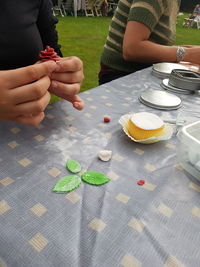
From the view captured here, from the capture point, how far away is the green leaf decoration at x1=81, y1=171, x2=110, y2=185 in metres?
0.48

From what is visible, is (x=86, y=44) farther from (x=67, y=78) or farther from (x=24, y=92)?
(x=24, y=92)

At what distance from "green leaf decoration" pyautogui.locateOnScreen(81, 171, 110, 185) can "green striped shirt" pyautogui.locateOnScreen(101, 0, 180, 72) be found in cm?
84

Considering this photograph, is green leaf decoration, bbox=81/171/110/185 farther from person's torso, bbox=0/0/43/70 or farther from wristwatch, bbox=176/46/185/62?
wristwatch, bbox=176/46/185/62

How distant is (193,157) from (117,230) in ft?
0.78

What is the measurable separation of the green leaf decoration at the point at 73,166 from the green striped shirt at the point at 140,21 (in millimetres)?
821

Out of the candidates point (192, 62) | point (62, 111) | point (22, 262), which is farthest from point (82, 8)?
point (22, 262)

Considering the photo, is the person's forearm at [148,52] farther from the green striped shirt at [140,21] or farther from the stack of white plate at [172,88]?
the stack of white plate at [172,88]

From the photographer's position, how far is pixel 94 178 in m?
0.49

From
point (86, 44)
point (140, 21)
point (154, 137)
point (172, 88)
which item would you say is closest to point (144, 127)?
point (154, 137)

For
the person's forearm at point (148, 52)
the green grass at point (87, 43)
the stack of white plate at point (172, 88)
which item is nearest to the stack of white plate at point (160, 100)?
the stack of white plate at point (172, 88)

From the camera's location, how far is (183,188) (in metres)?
0.49

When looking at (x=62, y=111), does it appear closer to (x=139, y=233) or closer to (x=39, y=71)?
(x=39, y=71)

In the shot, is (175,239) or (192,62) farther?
(192,62)

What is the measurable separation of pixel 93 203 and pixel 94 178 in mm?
61
